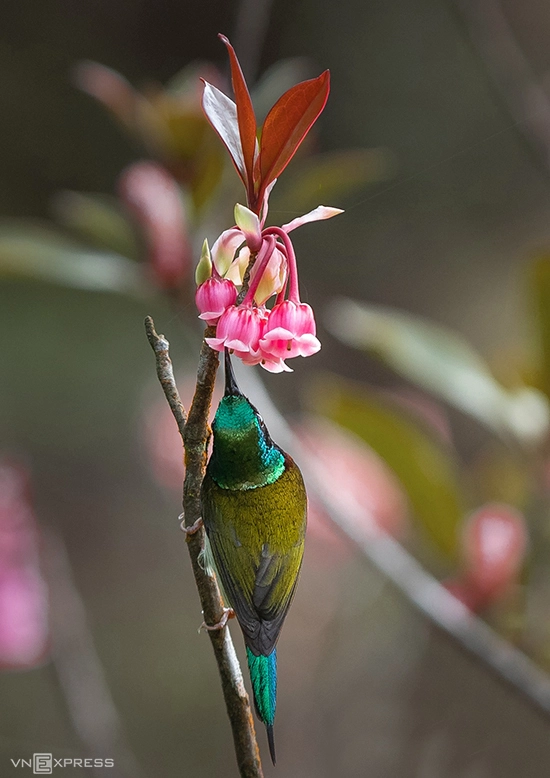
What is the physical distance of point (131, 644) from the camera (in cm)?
188

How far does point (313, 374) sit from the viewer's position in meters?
1.81

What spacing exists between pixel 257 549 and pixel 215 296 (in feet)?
0.54

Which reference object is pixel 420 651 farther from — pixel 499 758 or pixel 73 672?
pixel 73 672

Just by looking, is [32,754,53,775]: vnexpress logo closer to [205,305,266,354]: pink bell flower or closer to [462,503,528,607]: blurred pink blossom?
[205,305,266,354]: pink bell flower

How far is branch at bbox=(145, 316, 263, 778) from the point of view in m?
0.31

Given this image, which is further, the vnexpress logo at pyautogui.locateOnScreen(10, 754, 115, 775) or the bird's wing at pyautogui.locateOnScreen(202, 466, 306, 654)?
the vnexpress logo at pyautogui.locateOnScreen(10, 754, 115, 775)

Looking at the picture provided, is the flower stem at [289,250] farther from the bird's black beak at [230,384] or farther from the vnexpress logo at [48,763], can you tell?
the vnexpress logo at [48,763]

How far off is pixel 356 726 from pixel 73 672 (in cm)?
42

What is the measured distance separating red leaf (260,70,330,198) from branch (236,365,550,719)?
280 mm

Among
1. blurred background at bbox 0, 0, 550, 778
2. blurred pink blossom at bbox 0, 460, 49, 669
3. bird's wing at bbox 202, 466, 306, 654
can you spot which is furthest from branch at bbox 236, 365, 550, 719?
blurred pink blossom at bbox 0, 460, 49, 669

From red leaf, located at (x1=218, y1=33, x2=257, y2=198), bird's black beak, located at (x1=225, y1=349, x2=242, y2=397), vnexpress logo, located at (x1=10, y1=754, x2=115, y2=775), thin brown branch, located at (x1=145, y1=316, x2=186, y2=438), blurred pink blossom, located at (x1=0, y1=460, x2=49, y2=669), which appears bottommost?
blurred pink blossom, located at (x1=0, y1=460, x2=49, y2=669)

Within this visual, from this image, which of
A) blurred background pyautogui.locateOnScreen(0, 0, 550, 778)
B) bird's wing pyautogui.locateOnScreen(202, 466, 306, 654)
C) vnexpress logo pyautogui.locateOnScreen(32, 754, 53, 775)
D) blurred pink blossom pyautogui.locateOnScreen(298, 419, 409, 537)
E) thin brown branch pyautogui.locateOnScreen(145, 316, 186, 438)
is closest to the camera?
thin brown branch pyautogui.locateOnScreen(145, 316, 186, 438)

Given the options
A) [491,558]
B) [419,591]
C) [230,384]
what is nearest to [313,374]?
[491,558]

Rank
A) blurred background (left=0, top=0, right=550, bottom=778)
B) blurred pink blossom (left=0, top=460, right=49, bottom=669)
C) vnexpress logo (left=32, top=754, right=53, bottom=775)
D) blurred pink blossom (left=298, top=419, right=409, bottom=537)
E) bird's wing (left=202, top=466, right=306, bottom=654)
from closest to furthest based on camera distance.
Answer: bird's wing (left=202, top=466, right=306, bottom=654) → vnexpress logo (left=32, top=754, right=53, bottom=775) → blurred background (left=0, top=0, right=550, bottom=778) → blurred pink blossom (left=0, top=460, right=49, bottom=669) → blurred pink blossom (left=298, top=419, right=409, bottom=537)
